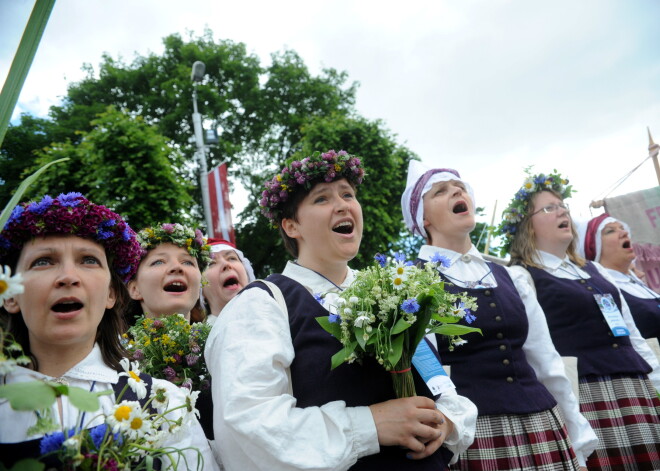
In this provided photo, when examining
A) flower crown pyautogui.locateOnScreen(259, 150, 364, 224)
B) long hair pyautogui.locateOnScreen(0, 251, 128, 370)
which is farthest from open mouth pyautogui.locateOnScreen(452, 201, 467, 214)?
long hair pyautogui.locateOnScreen(0, 251, 128, 370)

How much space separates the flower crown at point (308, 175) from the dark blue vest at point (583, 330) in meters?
1.99

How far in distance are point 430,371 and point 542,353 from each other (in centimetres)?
129

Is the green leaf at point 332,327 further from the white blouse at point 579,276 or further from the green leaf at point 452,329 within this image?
the white blouse at point 579,276

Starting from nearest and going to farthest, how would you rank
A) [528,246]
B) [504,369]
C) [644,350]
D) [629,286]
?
[504,369]
[644,350]
[528,246]
[629,286]

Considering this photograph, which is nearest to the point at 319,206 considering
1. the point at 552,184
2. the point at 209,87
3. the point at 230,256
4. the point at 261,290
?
the point at 261,290

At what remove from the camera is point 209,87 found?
20.5 m

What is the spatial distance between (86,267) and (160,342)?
3.00 feet

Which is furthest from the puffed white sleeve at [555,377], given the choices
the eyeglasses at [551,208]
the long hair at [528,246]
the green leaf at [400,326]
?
the green leaf at [400,326]

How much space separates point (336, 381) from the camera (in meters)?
2.07

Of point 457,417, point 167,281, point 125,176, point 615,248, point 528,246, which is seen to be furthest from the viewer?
point 125,176

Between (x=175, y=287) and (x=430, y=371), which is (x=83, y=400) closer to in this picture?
(x=430, y=371)

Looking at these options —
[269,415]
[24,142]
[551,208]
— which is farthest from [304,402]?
[24,142]

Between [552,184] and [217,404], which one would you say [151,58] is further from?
[217,404]

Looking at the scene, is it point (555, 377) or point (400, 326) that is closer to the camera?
point (400, 326)
